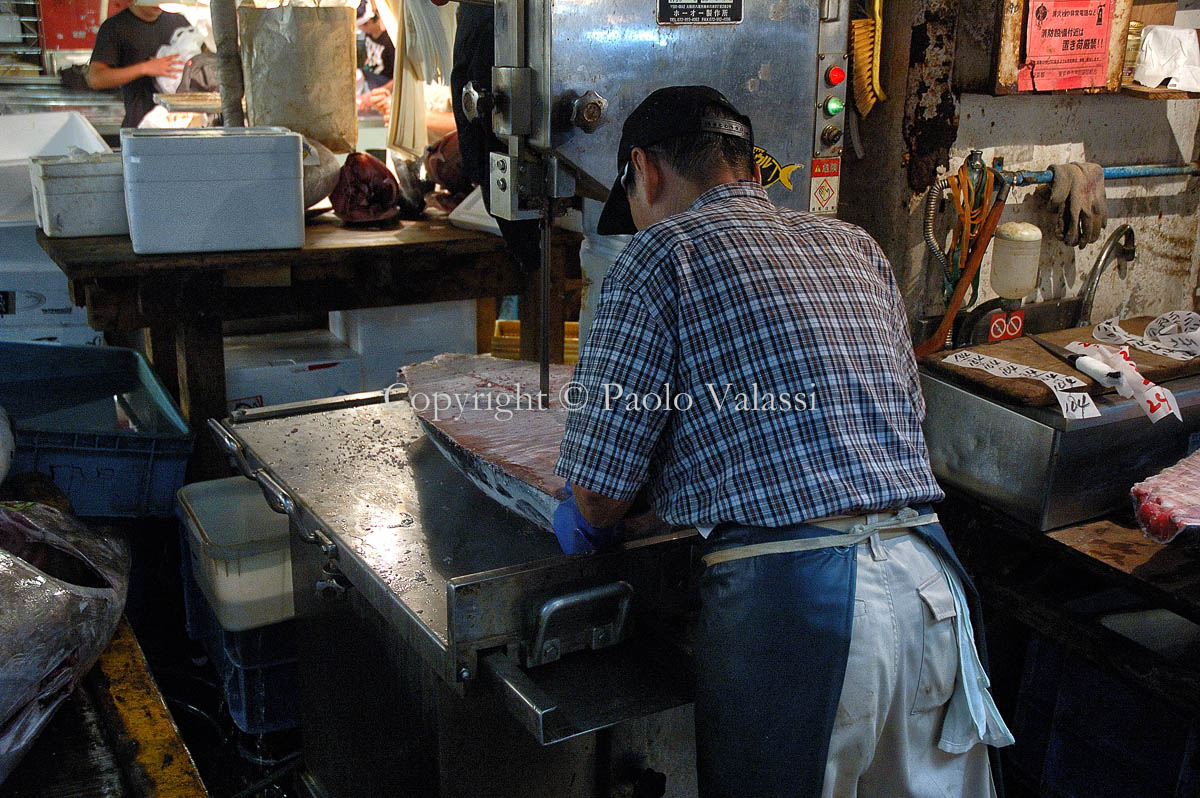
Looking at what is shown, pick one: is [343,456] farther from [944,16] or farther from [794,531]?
[944,16]

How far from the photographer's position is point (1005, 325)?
2.83 m

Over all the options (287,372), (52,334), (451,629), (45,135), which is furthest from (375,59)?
(451,629)

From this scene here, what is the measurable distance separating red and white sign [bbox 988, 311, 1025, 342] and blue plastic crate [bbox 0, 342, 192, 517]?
229cm

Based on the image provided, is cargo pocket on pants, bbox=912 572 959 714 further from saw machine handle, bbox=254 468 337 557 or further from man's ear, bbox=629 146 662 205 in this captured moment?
saw machine handle, bbox=254 468 337 557

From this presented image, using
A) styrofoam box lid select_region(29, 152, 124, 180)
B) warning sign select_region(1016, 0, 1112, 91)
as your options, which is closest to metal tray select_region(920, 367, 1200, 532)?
warning sign select_region(1016, 0, 1112, 91)

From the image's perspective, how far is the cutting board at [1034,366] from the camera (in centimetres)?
233

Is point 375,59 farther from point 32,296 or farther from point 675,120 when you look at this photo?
point 675,120

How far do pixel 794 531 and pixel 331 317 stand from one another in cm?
271

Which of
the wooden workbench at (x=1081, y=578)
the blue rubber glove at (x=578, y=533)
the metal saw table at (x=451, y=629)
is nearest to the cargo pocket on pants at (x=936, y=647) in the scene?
the metal saw table at (x=451, y=629)

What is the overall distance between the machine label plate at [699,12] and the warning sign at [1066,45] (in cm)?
97

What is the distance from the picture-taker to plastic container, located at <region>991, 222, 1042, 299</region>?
8.68 feet

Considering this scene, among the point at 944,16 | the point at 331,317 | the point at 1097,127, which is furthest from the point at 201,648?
the point at 1097,127

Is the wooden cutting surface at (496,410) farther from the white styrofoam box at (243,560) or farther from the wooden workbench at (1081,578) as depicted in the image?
the wooden workbench at (1081,578)

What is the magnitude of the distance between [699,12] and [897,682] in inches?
50.0
